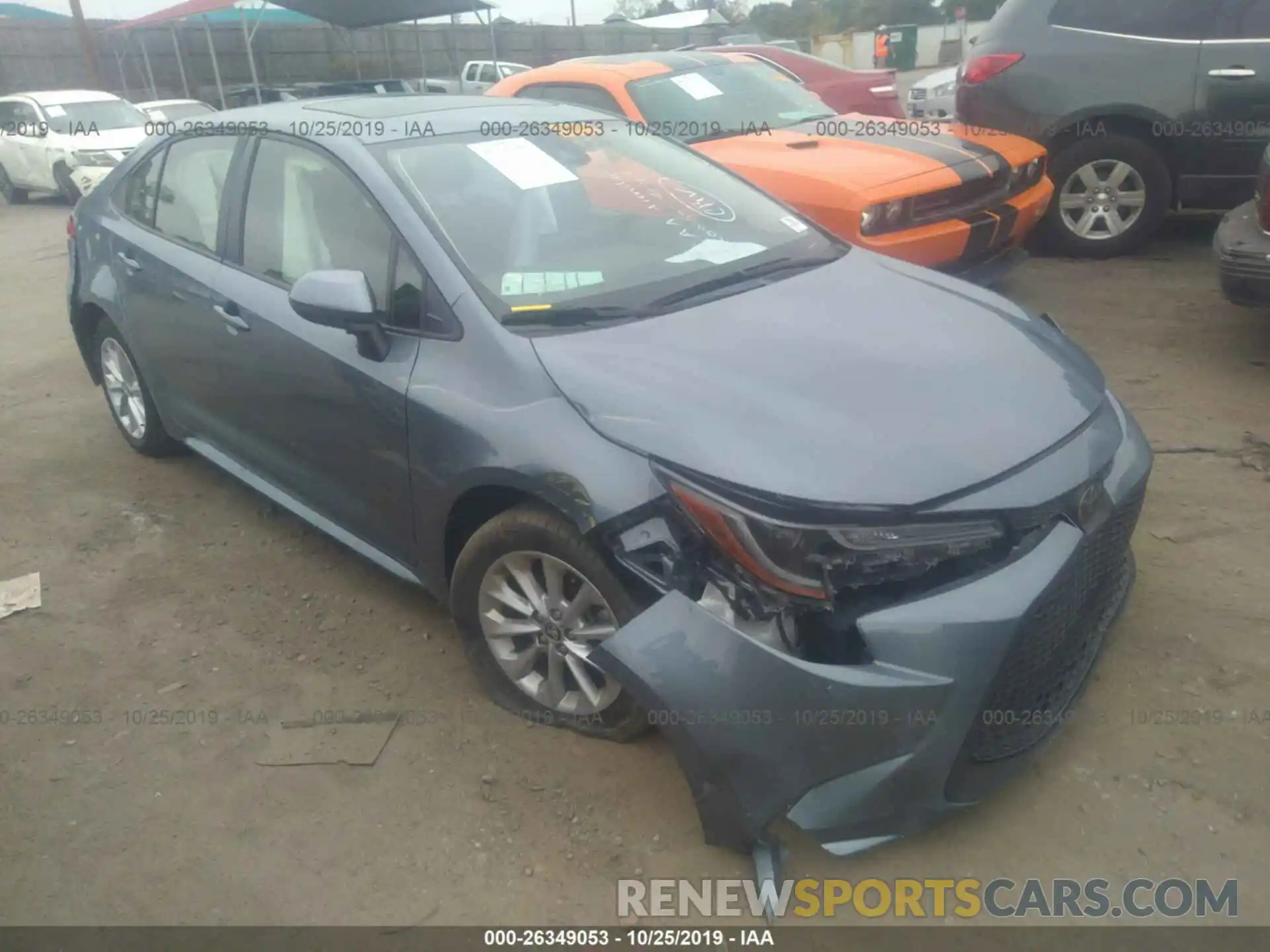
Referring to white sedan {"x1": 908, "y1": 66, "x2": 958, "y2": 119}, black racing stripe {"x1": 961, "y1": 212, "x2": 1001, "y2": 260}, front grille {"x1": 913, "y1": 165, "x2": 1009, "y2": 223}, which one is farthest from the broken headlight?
white sedan {"x1": 908, "y1": 66, "x2": 958, "y2": 119}

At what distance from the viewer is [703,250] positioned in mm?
3078

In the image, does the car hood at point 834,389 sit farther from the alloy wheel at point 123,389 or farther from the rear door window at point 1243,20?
the rear door window at point 1243,20

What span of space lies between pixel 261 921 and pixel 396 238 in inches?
69.4

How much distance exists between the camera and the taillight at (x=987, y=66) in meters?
6.41

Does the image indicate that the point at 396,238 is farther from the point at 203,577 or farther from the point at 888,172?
the point at 888,172

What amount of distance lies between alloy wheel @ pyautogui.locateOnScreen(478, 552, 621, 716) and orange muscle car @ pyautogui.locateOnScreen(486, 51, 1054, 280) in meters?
1.89

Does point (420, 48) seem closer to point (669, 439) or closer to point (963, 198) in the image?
point (963, 198)

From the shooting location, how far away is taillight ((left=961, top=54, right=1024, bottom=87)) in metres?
6.41

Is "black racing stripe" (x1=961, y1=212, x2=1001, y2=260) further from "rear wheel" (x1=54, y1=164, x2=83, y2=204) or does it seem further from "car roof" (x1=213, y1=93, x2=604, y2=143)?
"rear wheel" (x1=54, y1=164, x2=83, y2=204)

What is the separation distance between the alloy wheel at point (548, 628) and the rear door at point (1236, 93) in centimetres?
543

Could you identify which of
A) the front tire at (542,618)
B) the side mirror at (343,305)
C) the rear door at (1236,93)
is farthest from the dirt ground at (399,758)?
the rear door at (1236,93)

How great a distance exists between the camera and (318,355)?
3.00 meters

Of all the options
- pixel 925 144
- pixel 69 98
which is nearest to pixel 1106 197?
pixel 925 144

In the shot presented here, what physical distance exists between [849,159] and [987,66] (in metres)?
2.13
